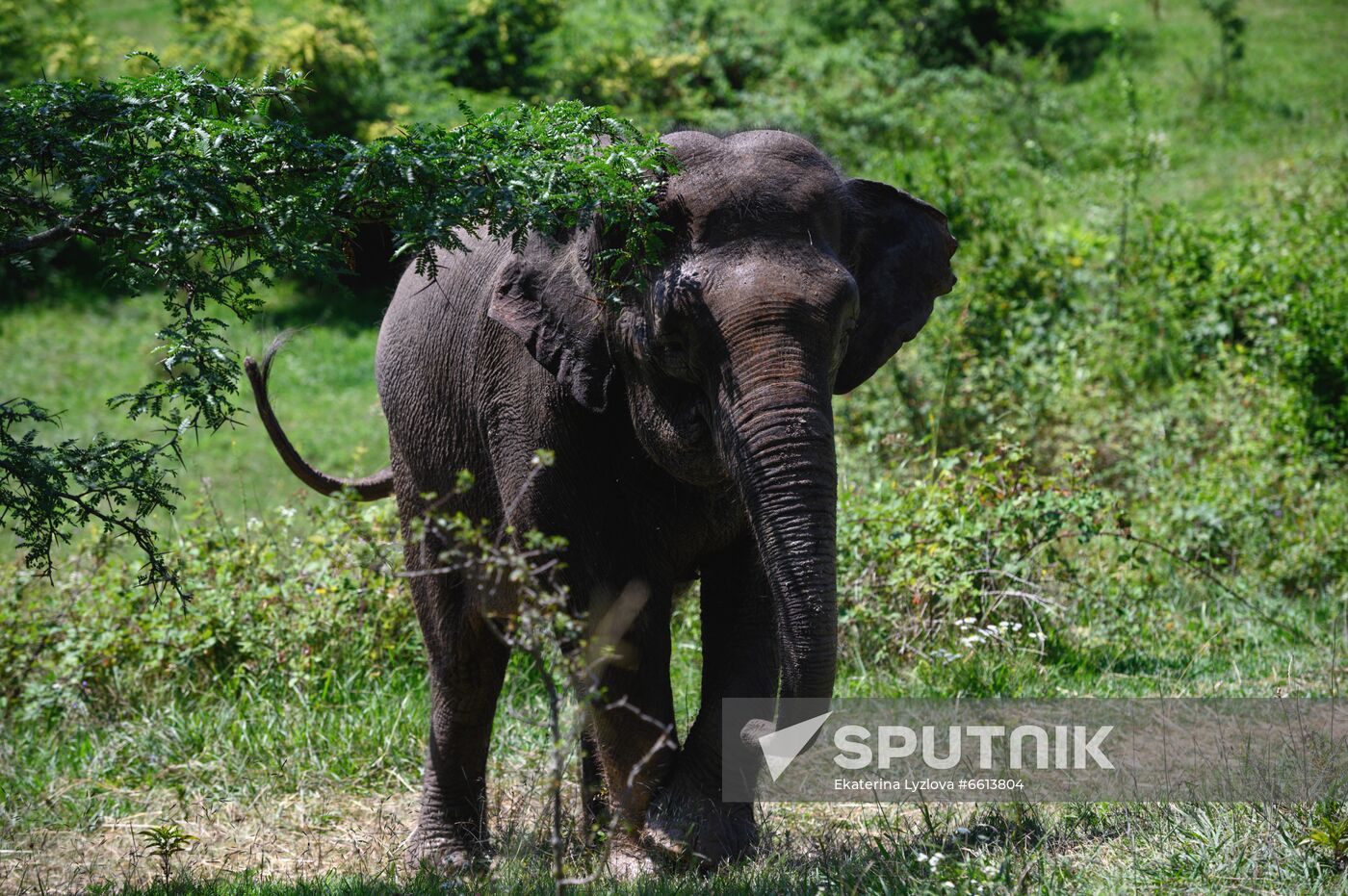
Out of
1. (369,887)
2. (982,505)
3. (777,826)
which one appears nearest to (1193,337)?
(982,505)

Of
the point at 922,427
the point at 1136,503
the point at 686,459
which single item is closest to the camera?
the point at 686,459

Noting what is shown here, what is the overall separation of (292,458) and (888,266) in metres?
2.79

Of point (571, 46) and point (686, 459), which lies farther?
point (571, 46)

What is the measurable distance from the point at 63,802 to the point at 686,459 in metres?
3.68

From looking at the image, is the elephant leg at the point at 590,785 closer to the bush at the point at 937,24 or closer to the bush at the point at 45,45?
the bush at the point at 937,24

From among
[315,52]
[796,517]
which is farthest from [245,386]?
[796,517]

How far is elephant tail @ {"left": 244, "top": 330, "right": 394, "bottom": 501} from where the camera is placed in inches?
231

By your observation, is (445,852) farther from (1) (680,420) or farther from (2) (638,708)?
(1) (680,420)

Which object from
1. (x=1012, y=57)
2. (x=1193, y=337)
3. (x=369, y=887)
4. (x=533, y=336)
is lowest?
(x=369, y=887)

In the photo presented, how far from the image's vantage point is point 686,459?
4.45m

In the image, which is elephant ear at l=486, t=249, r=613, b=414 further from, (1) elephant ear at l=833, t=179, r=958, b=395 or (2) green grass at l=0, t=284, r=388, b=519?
(2) green grass at l=0, t=284, r=388, b=519

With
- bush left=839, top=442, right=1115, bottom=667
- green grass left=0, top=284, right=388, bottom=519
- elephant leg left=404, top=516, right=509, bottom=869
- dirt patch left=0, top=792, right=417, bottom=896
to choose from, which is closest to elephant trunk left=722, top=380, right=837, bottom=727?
elephant leg left=404, top=516, right=509, bottom=869

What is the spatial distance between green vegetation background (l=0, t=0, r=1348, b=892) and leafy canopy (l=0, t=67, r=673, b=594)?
164 cm

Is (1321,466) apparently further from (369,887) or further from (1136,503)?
(369,887)
